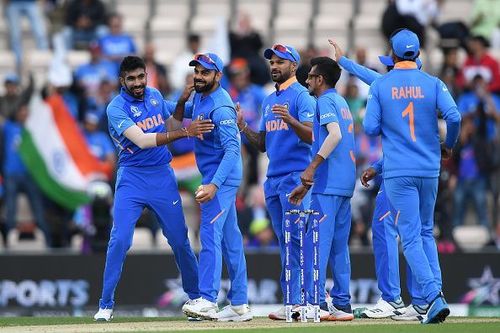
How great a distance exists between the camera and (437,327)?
13234 millimetres

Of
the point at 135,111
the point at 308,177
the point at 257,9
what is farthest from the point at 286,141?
the point at 257,9

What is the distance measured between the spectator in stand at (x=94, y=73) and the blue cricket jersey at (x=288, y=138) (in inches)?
365

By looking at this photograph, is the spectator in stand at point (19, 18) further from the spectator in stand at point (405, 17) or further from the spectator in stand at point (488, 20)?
the spectator in stand at point (488, 20)

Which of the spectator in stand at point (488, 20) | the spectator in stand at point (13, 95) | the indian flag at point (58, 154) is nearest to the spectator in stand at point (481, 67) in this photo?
the spectator in stand at point (488, 20)

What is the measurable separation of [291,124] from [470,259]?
6932mm

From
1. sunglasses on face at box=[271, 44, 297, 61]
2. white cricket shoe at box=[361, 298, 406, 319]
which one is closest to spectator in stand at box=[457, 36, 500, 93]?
white cricket shoe at box=[361, 298, 406, 319]

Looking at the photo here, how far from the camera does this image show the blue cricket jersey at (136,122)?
14.6m

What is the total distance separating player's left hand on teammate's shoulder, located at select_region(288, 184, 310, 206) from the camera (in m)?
14.0

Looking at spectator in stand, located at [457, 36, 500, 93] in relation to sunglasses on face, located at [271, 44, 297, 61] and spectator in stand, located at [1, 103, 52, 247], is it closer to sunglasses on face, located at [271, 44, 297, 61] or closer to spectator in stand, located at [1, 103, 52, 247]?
spectator in stand, located at [1, 103, 52, 247]

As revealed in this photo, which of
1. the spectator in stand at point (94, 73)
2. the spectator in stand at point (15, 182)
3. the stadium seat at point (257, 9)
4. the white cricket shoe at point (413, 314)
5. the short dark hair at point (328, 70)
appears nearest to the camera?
the white cricket shoe at point (413, 314)

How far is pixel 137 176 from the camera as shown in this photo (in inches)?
576

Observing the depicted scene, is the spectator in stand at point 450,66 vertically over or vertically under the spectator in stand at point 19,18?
under

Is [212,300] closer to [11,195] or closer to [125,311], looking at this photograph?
[125,311]

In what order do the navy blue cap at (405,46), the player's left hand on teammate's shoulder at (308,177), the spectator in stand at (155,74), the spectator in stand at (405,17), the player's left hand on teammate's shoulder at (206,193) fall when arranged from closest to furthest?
the navy blue cap at (405,46) < the player's left hand on teammate's shoulder at (308,177) < the player's left hand on teammate's shoulder at (206,193) < the spectator in stand at (155,74) < the spectator in stand at (405,17)
